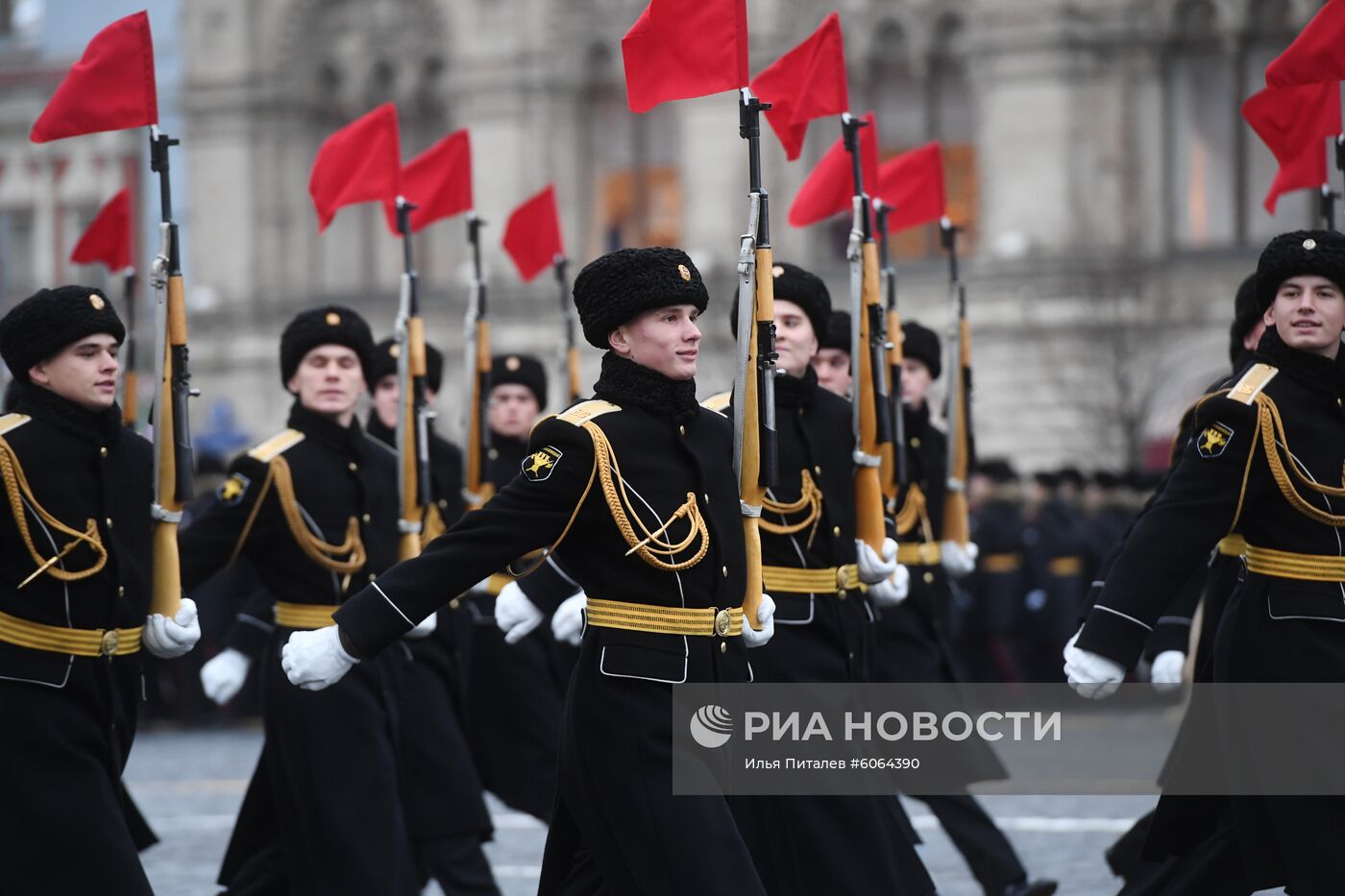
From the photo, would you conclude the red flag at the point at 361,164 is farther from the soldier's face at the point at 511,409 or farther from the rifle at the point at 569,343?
the rifle at the point at 569,343

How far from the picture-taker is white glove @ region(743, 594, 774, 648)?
20.9 ft

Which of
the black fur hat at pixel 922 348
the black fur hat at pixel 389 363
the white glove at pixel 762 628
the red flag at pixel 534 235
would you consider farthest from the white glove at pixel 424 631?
the red flag at pixel 534 235

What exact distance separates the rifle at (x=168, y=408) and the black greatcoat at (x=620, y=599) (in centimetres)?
137

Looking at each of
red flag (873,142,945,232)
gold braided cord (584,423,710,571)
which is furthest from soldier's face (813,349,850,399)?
gold braided cord (584,423,710,571)

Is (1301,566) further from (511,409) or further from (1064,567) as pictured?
(1064,567)

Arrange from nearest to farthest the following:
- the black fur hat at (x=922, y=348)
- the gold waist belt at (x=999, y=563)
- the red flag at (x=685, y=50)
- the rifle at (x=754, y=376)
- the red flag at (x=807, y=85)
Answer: the rifle at (x=754, y=376) → the red flag at (x=685, y=50) → the red flag at (x=807, y=85) → the black fur hat at (x=922, y=348) → the gold waist belt at (x=999, y=563)

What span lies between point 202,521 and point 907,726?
8.64ft

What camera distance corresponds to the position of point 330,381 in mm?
8523

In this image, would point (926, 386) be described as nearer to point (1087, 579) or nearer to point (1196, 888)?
point (1196, 888)

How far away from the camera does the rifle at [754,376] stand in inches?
257

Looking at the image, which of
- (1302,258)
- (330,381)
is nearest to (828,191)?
(330,381)

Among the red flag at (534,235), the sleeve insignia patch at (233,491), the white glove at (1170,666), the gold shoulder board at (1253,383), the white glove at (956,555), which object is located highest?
the red flag at (534,235)

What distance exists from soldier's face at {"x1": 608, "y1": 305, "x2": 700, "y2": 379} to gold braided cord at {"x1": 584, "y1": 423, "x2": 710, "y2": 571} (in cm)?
23

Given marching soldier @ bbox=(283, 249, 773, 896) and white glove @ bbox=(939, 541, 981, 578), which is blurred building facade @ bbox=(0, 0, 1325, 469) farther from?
marching soldier @ bbox=(283, 249, 773, 896)
